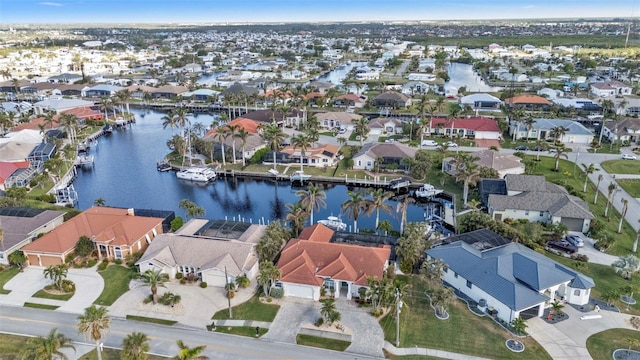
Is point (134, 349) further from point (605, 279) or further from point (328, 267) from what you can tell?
point (605, 279)

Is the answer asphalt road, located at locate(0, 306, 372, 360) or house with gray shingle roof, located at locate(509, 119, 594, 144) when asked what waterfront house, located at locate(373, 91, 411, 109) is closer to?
house with gray shingle roof, located at locate(509, 119, 594, 144)

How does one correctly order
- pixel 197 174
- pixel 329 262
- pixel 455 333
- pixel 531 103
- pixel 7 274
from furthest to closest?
pixel 531 103
pixel 197 174
pixel 7 274
pixel 329 262
pixel 455 333

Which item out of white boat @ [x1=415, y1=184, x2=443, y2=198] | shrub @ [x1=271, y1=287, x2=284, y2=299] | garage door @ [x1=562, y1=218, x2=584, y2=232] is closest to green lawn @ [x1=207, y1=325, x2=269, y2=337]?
shrub @ [x1=271, y1=287, x2=284, y2=299]

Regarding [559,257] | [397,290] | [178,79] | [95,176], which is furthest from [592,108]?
[178,79]

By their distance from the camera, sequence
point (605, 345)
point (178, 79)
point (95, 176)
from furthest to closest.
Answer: point (178, 79), point (95, 176), point (605, 345)

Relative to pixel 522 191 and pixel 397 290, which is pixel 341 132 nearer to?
pixel 522 191

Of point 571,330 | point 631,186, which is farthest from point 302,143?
point 631,186

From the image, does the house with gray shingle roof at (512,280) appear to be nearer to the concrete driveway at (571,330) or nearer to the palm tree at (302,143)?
the concrete driveway at (571,330)
